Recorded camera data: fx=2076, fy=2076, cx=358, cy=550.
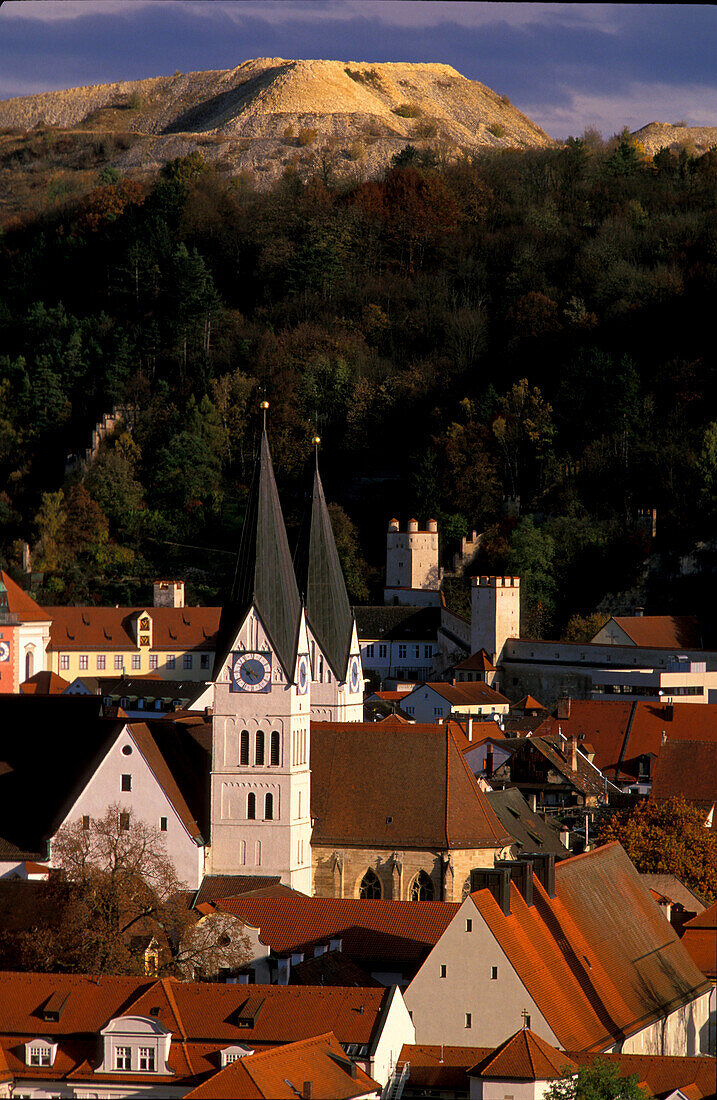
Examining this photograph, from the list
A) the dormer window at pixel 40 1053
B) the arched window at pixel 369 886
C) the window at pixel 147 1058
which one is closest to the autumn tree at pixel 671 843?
the arched window at pixel 369 886

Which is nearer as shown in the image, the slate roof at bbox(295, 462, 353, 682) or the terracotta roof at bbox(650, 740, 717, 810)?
the slate roof at bbox(295, 462, 353, 682)

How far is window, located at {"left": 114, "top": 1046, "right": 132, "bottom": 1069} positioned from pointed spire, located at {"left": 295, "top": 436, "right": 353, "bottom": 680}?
19001 millimetres

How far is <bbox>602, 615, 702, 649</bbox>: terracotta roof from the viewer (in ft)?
257

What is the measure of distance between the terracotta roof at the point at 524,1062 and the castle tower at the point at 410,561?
5677 cm

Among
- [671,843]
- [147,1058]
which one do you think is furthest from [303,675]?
[147,1058]

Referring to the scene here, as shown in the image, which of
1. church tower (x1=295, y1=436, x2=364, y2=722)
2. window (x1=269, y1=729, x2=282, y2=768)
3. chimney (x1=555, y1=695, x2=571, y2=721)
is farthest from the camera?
chimney (x1=555, y1=695, x2=571, y2=721)

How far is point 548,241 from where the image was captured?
100 m

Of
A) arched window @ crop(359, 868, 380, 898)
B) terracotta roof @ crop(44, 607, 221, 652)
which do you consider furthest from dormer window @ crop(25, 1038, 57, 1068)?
terracotta roof @ crop(44, 607, 221, 652)

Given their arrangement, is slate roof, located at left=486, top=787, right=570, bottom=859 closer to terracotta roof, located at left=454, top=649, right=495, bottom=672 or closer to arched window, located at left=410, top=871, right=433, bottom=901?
arched window, located at left=410, top=871, right=433, bottom=901

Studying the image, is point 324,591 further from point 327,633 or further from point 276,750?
point 276,750

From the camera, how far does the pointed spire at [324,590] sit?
154ft

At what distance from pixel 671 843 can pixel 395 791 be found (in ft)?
20.2

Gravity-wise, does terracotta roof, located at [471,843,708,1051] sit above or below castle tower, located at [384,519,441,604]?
below

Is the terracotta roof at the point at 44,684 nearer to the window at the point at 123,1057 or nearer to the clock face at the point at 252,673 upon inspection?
the clock face at the point at 252,673
